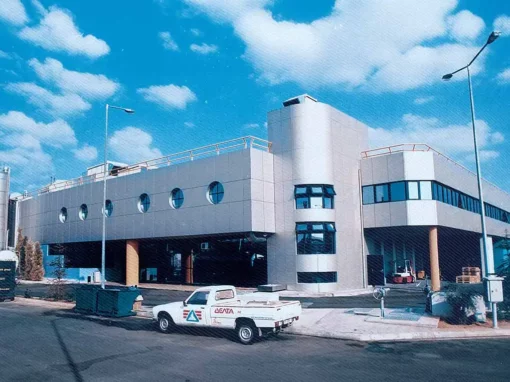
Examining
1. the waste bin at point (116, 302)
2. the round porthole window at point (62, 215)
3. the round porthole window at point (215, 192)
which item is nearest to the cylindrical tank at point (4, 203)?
the round porthole window at point (62, 215)

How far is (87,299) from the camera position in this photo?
19125mm

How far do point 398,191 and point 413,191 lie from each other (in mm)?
990

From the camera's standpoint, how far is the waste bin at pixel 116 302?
1778 cm

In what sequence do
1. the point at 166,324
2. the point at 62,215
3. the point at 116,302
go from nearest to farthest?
the point at 166,324 < the point at 116,302 < the point at 62,215

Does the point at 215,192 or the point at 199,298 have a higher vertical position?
the point at 215,192

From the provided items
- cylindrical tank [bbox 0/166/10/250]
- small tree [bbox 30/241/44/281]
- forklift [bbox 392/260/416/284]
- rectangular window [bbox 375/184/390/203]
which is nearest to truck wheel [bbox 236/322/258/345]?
rectangular window [bbox 375/184/390/203]

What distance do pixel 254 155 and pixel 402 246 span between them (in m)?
19.0

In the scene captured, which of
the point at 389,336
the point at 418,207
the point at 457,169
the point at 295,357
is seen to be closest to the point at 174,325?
the point at 295,357

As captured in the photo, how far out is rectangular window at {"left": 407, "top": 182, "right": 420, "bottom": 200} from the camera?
28828mm

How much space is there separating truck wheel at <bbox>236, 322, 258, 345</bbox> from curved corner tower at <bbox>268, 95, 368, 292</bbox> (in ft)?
48.6

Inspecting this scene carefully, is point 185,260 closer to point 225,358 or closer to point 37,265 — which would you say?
point 37,265

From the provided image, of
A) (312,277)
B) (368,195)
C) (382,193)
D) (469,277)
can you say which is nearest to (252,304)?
(312,277)

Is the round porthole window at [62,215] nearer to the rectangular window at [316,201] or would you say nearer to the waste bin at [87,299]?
the waste bin at [87,299]

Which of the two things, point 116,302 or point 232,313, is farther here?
point 116,302
